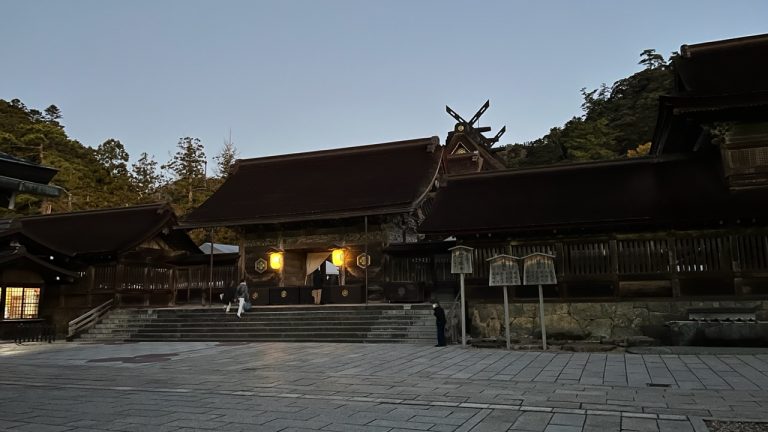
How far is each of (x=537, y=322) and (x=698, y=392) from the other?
893cm

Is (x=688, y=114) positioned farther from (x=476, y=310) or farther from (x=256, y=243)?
(x=256, y=243)

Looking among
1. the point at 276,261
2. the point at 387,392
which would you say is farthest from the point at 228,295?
the point at 387,392

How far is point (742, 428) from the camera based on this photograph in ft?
18.0

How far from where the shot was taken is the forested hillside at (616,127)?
41875mm

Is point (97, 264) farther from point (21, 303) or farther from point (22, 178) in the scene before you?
point (22, 178)

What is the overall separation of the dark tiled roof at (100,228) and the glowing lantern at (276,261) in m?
5.72

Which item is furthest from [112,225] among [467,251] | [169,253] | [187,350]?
[467,251]

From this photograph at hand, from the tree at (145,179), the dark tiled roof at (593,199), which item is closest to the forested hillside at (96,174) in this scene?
the tree at (145,179)

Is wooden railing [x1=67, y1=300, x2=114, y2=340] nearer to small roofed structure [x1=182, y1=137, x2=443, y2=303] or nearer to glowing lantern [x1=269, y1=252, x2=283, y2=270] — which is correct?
small roofed structure [x1=182, y1=137, x2=443, y2=303]

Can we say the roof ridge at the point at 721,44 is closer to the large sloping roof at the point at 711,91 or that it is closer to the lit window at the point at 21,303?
the large sloping roof at the point at 711,91

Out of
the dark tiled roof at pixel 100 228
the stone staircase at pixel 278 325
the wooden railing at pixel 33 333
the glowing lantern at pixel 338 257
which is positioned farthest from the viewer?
the dark tiled roof at pixel 100 228

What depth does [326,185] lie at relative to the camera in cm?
2481

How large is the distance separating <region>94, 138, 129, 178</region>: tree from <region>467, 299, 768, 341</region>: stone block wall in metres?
46.0

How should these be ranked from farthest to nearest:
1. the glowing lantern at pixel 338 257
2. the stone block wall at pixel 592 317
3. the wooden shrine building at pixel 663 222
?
the glowing lantern at pixel 338 257 → the stone block wall at pixel 592 317 → the wooden shrine building at pixel 663 222
